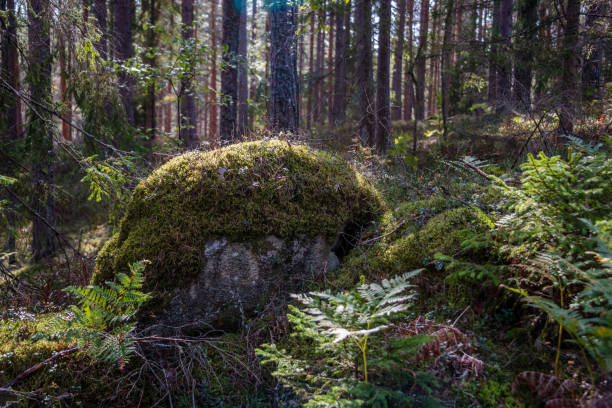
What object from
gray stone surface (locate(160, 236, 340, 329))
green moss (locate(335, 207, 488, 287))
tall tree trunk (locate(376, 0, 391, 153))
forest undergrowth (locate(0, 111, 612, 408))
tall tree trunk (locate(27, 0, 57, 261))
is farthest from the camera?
tall tree trunk (locate(376, 0, 391, 153))

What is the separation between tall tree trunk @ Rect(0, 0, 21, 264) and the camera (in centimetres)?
497

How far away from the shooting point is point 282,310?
3.72 metres

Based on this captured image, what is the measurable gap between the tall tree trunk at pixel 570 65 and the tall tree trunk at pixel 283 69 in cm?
485

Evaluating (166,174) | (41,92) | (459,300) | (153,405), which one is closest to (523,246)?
(459,300)

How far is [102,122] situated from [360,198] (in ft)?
14.7

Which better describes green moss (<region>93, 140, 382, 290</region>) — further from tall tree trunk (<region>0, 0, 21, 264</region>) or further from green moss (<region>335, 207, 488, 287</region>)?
tall tree trunk (<region>0, 0, 21, 264</region>)

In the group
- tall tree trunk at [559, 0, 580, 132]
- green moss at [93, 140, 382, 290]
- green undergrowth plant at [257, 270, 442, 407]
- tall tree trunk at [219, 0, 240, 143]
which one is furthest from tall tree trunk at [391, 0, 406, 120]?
green undergrowth plant at [257, 270, 442, 407]

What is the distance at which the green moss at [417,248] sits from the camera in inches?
139

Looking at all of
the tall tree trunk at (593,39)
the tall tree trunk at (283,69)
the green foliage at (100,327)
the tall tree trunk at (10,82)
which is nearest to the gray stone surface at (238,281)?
the green foliage at (100,327)

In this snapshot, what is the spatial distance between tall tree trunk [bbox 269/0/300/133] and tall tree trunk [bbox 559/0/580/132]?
4846mm

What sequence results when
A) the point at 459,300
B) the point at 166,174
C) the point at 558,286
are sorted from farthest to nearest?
1. the point at 166,174
2. the point at 459,300
3. the point at 558,286

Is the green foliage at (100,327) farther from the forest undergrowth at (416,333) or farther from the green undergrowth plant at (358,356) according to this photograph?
the green undergrowth plant at (358,356)

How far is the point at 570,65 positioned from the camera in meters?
7.66

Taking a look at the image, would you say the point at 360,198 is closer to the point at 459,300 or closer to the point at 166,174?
the point at 459,300
